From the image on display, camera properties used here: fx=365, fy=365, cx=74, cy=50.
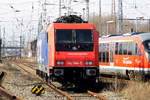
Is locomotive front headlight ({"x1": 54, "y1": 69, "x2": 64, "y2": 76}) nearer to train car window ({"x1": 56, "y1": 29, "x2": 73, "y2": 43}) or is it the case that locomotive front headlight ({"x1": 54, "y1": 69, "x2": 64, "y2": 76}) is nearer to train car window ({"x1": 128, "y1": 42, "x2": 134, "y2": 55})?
train car window ({"x1": 56, "y1": 29, "x2": 73, "y2": 43})

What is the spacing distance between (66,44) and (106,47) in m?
9.30

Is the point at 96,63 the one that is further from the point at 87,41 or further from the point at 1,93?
the point at 1,93

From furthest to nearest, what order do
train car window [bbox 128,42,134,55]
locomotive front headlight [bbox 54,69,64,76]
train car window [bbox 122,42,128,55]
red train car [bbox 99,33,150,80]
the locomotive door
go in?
the locomotive door → train car window [bbox 122,42,128,55] → train car window [bbox 128,42,134,55] → red train car [bbox 99,33,150,80] → locomotive front headlight [bbox 54,69,64,76]

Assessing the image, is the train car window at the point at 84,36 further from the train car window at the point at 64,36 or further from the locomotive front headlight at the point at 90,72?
the locomotive front headlight at the point at 90,72

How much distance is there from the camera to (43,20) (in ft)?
161

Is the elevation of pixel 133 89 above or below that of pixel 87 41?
below

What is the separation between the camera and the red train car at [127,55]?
20.1 meters

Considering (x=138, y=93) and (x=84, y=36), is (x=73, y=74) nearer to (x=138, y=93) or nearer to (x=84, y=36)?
(x=84, y=36)

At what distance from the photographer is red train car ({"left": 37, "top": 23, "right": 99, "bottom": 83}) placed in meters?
16.0

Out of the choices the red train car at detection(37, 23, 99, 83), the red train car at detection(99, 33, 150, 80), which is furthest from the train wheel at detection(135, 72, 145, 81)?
the red train car at detection(37, 23, 99, 83)

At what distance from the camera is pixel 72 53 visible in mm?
16203

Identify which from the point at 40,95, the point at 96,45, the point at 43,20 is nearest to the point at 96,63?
the point at 96,45

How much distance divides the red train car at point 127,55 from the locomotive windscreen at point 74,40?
3.74 metres

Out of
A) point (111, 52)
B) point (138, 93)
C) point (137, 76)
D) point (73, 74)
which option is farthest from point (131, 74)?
point (138, 93)
